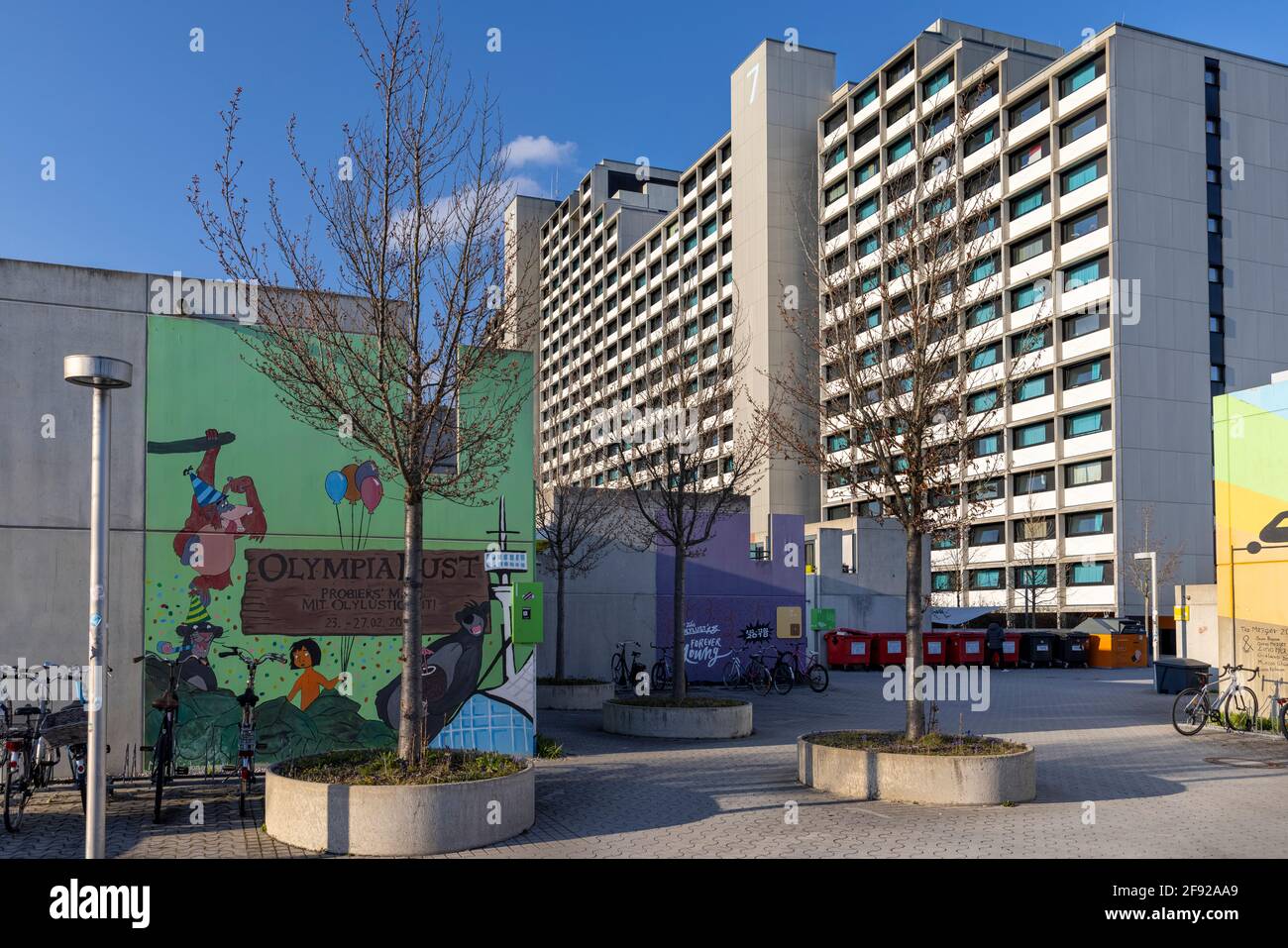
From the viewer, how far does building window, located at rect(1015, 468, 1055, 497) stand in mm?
56031

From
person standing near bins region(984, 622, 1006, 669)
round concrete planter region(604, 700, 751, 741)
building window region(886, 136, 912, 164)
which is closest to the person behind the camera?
round concrete planter region(604, 700, 751, 741)

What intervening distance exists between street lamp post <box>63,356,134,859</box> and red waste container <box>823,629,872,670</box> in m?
28.4

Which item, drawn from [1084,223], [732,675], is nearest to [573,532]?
[732,675]

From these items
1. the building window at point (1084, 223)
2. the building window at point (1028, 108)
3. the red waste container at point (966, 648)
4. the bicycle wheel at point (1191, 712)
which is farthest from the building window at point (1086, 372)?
the bicycle wheel at point (1191, 712)

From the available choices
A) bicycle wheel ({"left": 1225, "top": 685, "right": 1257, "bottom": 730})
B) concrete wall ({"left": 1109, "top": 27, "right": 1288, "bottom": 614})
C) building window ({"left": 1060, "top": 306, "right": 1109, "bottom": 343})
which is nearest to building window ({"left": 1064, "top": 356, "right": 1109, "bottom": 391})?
concrete wall ({"left": 1109, "top": 27, "right": 1288, "bottom": 614})

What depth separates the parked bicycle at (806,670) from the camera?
83.6 ft

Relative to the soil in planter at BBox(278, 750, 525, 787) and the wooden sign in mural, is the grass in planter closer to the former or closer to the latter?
the wooden sign in mural

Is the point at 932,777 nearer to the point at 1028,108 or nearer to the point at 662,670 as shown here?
the point at 662,670

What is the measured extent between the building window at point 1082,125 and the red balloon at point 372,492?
51014 mm

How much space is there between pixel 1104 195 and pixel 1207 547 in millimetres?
17956

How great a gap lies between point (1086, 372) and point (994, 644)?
23.3 metres

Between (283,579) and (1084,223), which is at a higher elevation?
(1084,223)

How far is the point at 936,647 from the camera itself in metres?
34.2

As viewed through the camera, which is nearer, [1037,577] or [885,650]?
[885,650]
